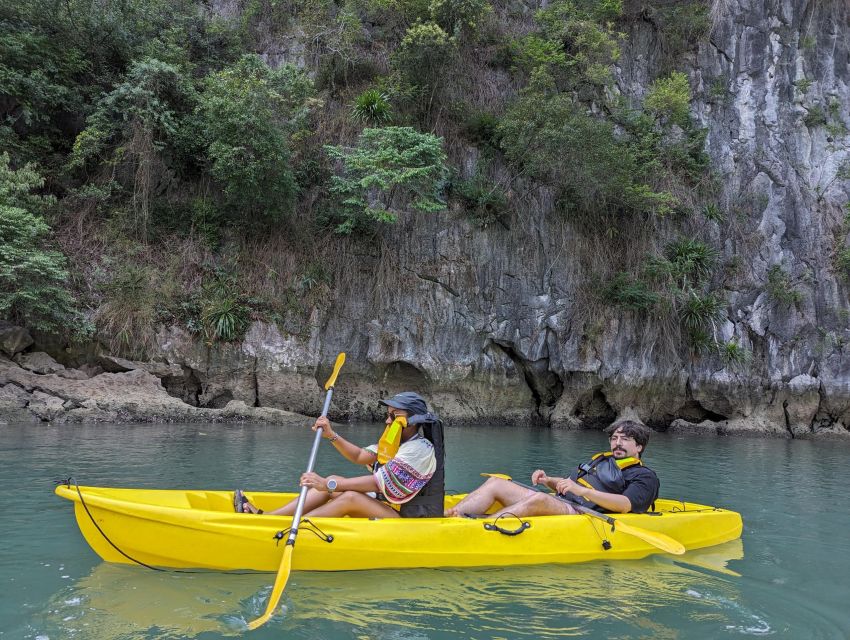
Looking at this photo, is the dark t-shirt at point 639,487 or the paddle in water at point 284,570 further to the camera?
the dark t-shirt at point 639,487

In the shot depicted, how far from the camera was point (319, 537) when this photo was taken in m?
4.00

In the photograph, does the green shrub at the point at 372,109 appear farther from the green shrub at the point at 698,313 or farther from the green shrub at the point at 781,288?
the green shrub at the point at 781,288

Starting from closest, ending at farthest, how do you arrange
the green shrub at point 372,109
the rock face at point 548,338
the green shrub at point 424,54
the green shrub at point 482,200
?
the rock face at point 548,338 → the green shrub at point 424,54 → the green shrub at point 372,109 → the green shrub at point 482,200

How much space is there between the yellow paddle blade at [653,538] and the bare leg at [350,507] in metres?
1.84

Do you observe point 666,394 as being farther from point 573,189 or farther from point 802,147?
point 802,147

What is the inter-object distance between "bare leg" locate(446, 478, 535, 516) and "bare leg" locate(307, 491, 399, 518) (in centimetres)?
72

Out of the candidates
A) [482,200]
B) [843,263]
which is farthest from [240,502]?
[843,263]

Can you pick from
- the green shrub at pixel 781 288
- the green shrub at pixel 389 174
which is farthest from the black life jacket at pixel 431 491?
the green shrub at pixel 781 288

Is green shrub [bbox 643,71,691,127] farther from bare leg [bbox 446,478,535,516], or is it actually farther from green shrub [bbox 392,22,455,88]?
bare leg [bbox 446,478,535,516]

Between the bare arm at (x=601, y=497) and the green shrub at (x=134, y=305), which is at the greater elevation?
the green shrub at (x=134, y=305)

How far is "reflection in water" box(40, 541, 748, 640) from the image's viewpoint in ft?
10.7

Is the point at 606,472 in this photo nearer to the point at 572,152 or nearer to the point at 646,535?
the point at 646,535

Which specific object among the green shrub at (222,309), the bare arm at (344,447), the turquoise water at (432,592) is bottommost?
the turquoise water at (432,592)

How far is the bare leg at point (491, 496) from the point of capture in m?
4.82
